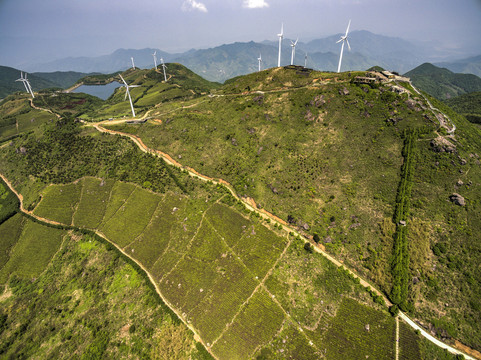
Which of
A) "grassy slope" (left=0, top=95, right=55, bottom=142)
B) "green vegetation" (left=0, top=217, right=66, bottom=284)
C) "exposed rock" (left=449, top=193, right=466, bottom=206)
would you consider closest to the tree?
"exposed rock" (left=449, top=193, right=466, bottom=206)

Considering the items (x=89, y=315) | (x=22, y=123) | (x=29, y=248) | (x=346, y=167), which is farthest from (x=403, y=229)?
(x=22, y=123)

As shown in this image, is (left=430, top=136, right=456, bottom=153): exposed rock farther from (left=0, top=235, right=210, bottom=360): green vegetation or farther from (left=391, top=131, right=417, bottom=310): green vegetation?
(left=0, top=235, right=210, bottom=360): green vegetation

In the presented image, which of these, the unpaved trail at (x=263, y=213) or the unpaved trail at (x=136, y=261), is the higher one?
the unpaved trail at (x=263, y=213)

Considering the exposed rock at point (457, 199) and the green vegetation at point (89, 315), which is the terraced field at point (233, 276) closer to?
the green vegetation at point (89, 315)

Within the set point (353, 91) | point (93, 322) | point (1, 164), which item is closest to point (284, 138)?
point (353, 91)

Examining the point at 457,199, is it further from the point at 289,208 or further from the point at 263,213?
the point at 263,213

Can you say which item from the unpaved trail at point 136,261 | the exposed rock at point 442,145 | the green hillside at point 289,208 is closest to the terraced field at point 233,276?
the green hillside at point 289,208

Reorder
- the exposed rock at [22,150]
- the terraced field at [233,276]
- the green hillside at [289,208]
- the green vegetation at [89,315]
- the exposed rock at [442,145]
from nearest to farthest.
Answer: the terraced field at [233,276] → the green hillside at [289,208] → the green vegetation at [89,315] → the exposed rock at [442,145] → the exposed rock at [22,150]
